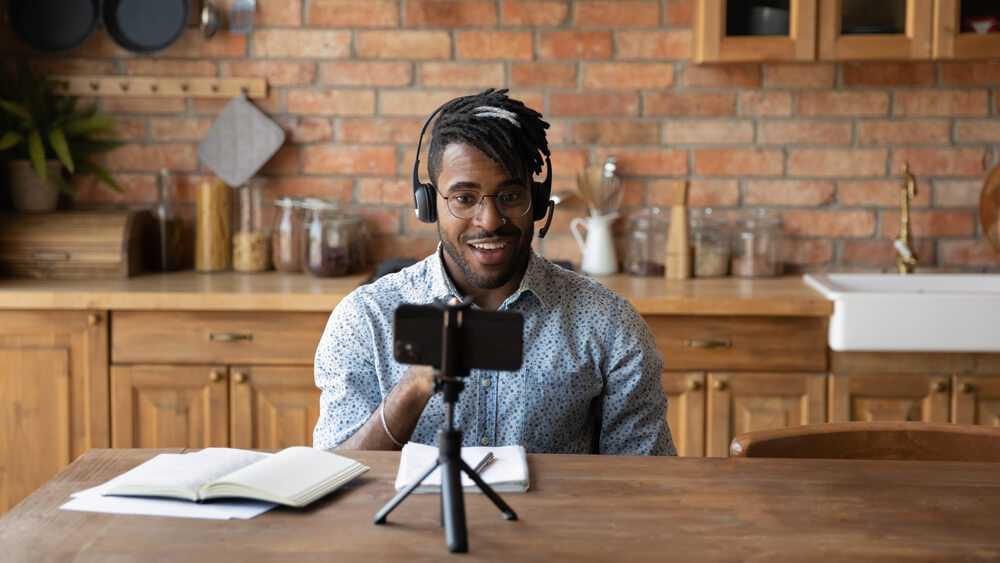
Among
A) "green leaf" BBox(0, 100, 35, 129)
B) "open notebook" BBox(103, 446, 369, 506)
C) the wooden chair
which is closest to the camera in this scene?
"open notebook" BBox(103, 446, 369, 506)

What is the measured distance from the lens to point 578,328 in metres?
1.68

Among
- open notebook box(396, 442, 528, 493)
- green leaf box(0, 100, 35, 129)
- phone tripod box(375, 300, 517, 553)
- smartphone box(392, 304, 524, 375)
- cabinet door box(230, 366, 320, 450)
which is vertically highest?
green leaf box(0, 100, 35, 129)

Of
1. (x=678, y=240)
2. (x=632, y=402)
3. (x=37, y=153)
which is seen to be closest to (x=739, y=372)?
(x=678, y=240)

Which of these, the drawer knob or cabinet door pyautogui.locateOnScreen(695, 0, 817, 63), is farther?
cabinet door pyautogui.locateOnScreen(695, 0, 817, 63)

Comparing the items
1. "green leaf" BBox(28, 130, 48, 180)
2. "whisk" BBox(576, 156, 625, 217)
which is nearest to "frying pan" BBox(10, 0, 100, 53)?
"green leaf" BBox(28, 130, 48, 180)

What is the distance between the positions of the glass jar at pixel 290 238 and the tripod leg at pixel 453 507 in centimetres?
205

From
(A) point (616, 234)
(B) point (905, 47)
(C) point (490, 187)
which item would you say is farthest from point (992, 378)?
(C) point (490, 187)

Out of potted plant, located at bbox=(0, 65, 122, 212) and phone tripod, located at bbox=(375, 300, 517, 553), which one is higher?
potted plant, located at bbox=(0, 65, 122, 212)

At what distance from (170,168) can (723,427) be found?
1.89 m

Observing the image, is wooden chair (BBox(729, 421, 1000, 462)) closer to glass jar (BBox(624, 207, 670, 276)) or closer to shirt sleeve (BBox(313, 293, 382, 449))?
shirt sleeve (BBox(313, 293, 382, 449))

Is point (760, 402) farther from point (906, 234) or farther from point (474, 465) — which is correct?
point (474, 465)

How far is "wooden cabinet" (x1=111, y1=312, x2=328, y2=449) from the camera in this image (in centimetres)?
267

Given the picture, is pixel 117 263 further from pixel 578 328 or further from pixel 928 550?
pixel 928 550

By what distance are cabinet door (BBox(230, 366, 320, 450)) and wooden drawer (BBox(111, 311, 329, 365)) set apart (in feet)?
0.13
